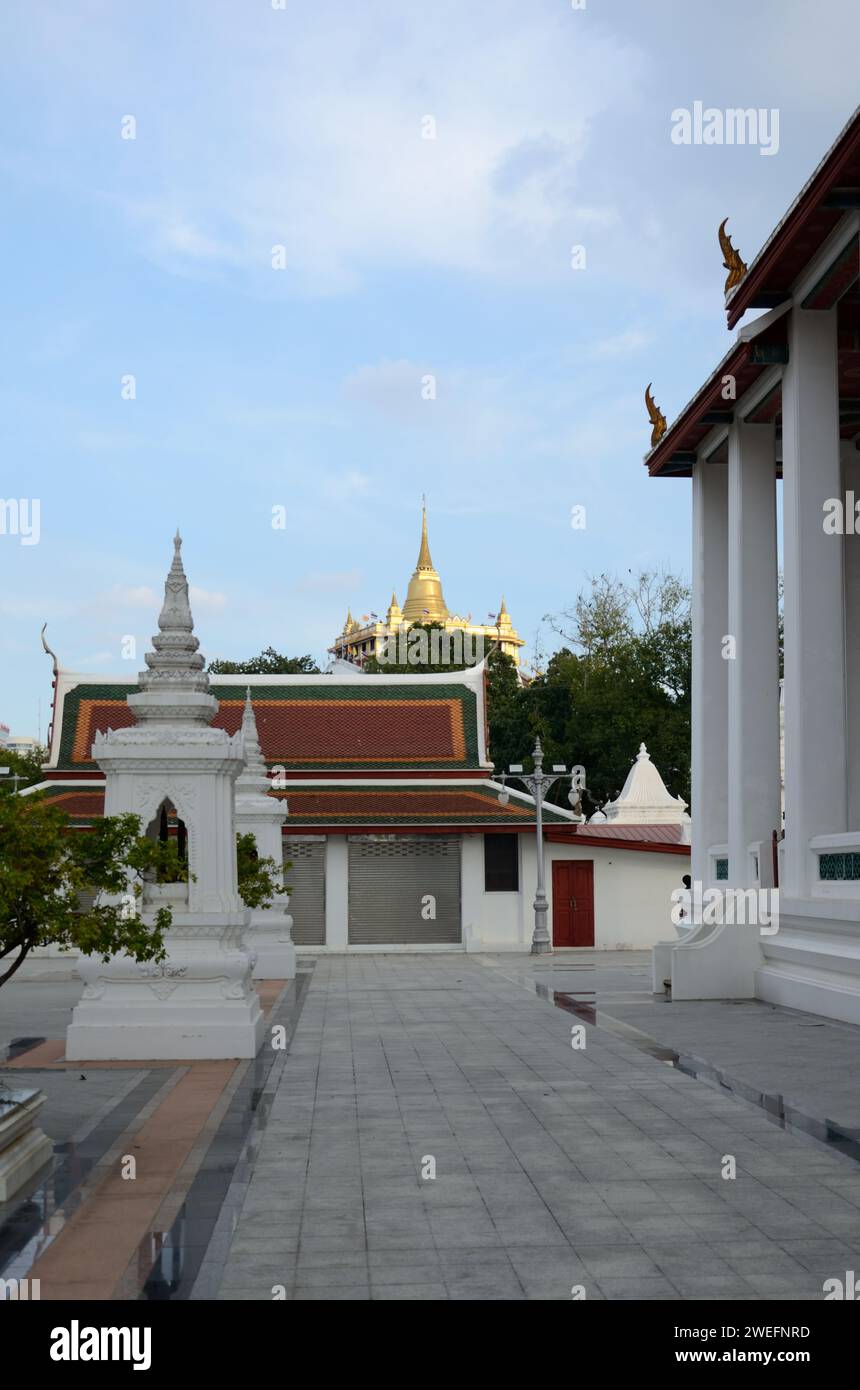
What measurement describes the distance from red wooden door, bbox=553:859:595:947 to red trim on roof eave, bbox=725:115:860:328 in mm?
18204

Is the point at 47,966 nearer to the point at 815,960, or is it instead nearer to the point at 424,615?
the point at 815,960

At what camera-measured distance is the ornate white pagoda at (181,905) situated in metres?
14.6

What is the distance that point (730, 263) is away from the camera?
19.1 meters

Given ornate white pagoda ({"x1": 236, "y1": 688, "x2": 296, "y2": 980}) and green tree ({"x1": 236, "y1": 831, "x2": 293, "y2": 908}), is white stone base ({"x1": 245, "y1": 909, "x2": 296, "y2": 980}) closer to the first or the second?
ornate white pagoda ({"x1": 236, "y1": 688, "x2": 296, "y2": 980})

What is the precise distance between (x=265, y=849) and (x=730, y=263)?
12005 millimetres

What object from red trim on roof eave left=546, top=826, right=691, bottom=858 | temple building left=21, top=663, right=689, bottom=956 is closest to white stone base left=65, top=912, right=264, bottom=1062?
temple building left=21, top=663, right=689, bottom=956

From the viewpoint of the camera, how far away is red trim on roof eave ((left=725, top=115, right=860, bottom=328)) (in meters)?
14.0

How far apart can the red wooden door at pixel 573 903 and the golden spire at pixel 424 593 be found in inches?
3553

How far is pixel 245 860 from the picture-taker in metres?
20.0

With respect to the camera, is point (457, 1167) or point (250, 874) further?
point (250, 874)

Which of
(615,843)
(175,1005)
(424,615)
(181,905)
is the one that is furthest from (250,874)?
(424,615)

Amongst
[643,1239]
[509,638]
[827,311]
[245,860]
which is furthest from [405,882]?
[509,638]
